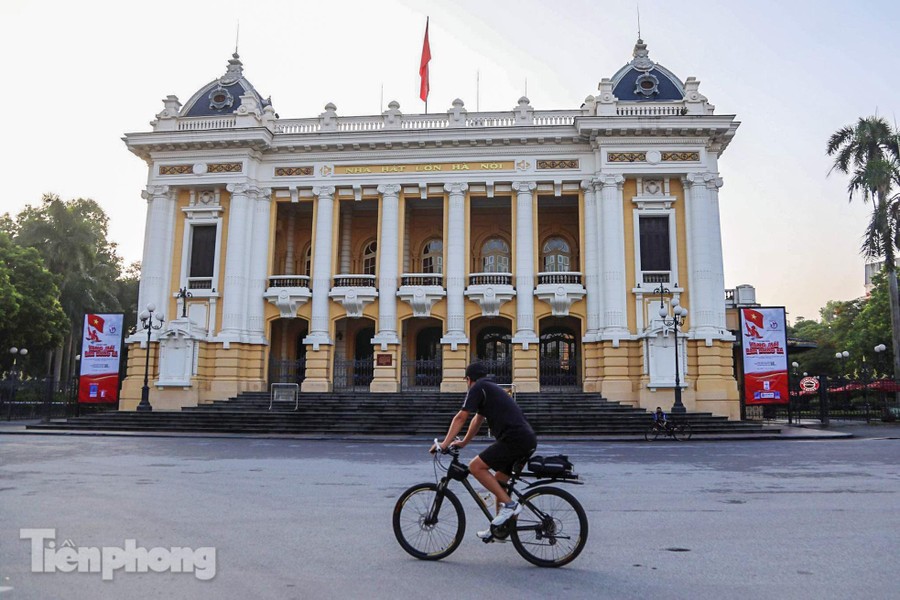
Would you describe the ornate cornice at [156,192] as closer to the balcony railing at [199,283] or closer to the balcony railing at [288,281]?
the balcony railing at [199,283]

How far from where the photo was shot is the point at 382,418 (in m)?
25.4

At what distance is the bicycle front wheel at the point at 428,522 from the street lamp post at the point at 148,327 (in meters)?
22.5

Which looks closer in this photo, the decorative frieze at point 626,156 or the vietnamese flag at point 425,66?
the decorative frieze at point 626,156

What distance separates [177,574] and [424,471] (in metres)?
7.41

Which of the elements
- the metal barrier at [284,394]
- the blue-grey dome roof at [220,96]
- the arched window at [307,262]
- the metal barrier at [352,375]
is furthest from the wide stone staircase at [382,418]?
the blue-grey dome roof at [220,96]

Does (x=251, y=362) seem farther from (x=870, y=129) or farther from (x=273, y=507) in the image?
(x=870, y=129)

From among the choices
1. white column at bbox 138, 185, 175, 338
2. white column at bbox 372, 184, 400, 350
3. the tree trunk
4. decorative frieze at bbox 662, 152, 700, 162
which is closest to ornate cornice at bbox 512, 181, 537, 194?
white column at bbox 372, 184, 400, 350

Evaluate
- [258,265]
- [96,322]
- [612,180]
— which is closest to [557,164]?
[612,180]

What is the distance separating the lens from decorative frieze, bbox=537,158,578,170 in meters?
30.8

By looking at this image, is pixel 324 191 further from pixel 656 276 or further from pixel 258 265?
pixel 656 276

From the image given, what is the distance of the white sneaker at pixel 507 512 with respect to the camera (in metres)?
5.59

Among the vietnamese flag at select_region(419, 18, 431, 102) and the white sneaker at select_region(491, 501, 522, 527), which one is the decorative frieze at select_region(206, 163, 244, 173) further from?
the white sneaker at select_region(491, 501, 522, 527)

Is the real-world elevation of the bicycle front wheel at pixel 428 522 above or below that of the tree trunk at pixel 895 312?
below

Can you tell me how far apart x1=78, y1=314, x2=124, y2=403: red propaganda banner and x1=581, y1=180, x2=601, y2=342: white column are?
66.8 ft
